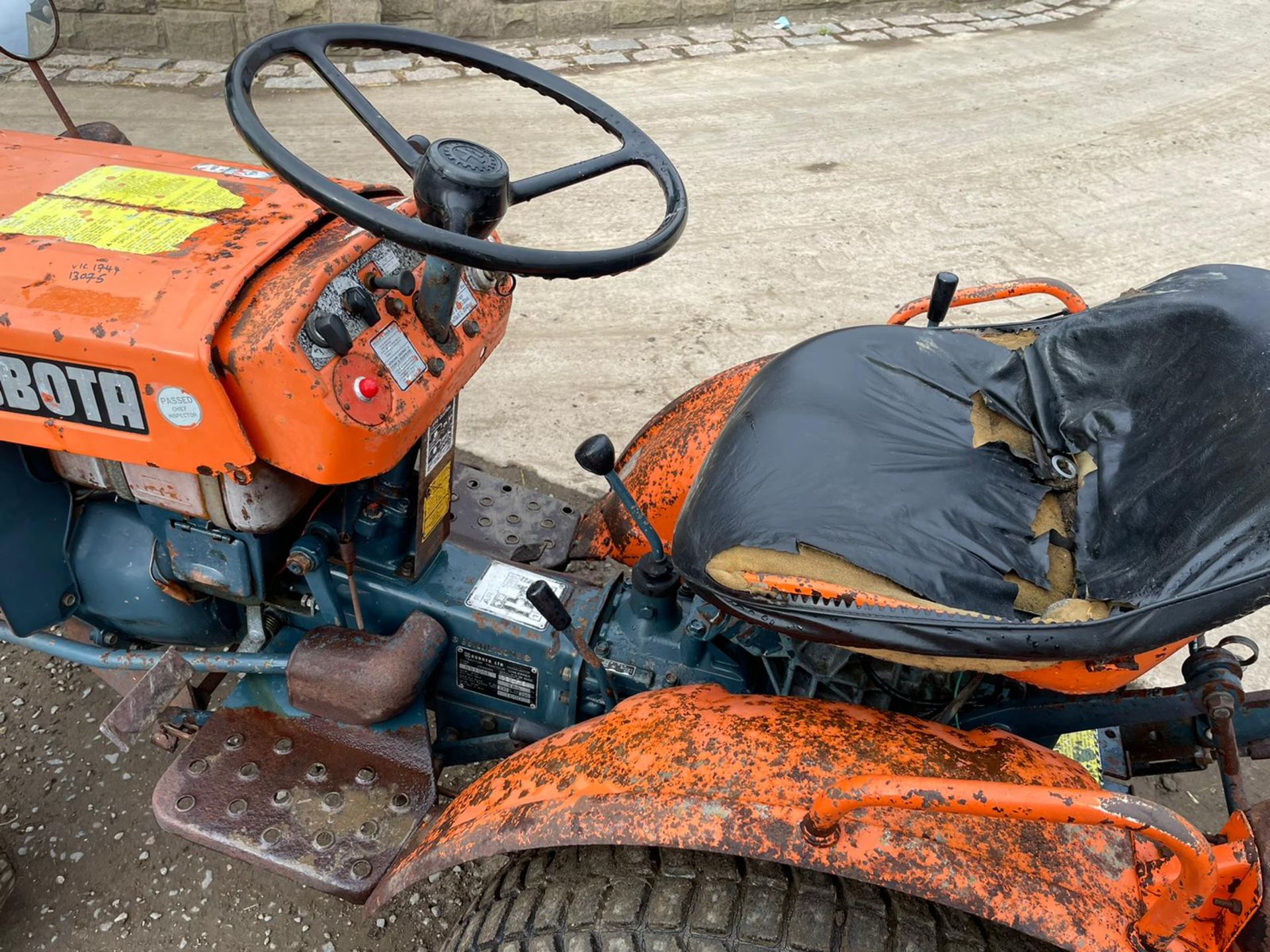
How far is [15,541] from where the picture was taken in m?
1.84

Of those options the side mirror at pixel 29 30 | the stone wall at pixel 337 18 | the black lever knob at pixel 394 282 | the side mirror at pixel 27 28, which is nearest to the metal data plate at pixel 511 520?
the black lever knob at pixel 394 282

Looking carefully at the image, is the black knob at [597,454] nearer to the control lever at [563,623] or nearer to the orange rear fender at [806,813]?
the control lever at [563,623]

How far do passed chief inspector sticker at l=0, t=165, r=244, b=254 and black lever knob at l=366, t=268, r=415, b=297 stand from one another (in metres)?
0.31

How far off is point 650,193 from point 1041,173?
2079 millimetres

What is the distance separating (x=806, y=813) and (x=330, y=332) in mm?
971

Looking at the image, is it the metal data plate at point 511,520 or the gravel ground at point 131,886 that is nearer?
the gravel ground at point 131,886

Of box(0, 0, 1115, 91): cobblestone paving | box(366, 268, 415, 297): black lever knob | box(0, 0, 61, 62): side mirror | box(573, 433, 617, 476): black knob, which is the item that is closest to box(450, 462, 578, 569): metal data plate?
box(573, 433, 617, 476): black knob

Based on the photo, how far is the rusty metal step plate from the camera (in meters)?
1.73

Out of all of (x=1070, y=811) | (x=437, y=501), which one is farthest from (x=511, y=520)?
(x=1070, y=811)

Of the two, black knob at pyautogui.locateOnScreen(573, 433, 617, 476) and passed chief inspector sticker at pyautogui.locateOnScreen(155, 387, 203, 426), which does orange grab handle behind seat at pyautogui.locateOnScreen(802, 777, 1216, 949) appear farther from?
passed chief inspector sticker at pyautogui.locateOnScreen(155, 387, 203, 426)

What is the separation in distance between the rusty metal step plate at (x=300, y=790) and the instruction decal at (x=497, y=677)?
120mm

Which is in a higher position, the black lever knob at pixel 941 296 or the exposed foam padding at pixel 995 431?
the black lever knob at pixel 941 296

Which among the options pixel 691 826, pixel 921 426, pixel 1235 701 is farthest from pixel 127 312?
pixel 1235 701

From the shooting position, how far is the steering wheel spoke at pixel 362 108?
1.63m
